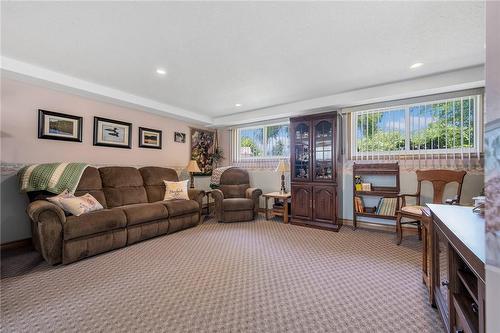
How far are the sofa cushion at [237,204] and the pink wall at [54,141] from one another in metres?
1.74

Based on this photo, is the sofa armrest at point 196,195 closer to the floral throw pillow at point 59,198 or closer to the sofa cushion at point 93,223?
the sofa cushion at point 93,223

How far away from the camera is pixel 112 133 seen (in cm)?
389

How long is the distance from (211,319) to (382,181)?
3.50 metres

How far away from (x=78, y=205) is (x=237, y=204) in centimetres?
251

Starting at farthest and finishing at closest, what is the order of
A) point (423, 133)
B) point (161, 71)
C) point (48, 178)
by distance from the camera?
1. point (423, 133)
2. point (161, 71)
3. point (48, 178)

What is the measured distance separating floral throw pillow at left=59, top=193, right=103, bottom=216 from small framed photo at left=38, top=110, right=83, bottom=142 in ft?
3.64

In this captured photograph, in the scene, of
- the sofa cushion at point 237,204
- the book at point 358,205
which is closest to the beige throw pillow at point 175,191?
the sofa cushion at point 237,204

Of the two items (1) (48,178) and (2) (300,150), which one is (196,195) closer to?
(1) (48,178)

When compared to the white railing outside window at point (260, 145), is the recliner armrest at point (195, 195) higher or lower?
lower

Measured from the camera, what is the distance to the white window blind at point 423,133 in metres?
3.19

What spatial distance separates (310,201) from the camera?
4.11 meters

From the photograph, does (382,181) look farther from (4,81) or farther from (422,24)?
(4,81)

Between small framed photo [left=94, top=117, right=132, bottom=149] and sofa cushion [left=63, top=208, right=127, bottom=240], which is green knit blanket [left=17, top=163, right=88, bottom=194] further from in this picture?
small framed photo [left=94, top=117, right=132, bottom=149]

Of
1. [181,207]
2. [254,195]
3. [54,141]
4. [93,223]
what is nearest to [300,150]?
[254,195]
